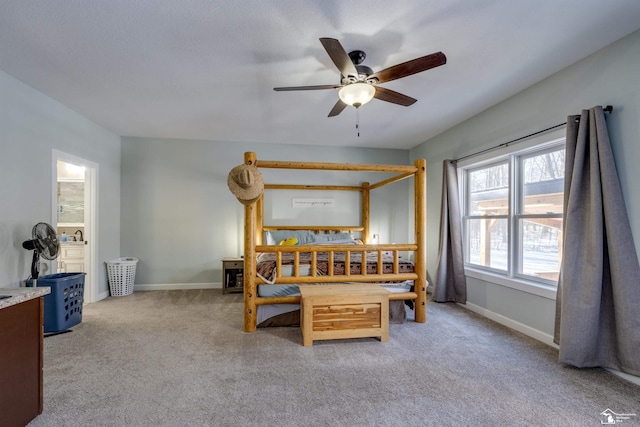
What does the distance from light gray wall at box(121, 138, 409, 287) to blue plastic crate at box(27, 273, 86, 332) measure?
1.42m

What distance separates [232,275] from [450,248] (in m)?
3.16

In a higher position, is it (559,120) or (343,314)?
(559,120)

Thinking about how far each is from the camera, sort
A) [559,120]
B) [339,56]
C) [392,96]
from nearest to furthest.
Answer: [339,56] → [392,96] → [559,120]

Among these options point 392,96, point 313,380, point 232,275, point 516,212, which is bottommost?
point 313,380

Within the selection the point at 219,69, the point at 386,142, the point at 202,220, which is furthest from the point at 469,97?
the point at 202,220

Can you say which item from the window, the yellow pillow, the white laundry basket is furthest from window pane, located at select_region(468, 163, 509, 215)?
the white laundry basket

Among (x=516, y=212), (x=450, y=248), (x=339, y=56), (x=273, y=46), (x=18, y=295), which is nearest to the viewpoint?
(x=18, y=295)

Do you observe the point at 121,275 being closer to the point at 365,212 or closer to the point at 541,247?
the point at 365,212

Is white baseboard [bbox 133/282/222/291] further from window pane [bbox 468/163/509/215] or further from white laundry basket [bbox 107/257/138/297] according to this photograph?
window pane [bbox 468/163/509/215]

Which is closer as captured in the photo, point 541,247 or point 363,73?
point 363,73

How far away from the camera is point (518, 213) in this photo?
120 inches

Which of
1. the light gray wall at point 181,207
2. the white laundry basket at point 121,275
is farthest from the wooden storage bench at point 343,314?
the white laundry basket at point 121,275

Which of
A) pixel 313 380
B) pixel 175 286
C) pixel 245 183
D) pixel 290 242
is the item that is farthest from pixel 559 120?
pixel 175 286

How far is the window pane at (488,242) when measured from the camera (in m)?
3.27
